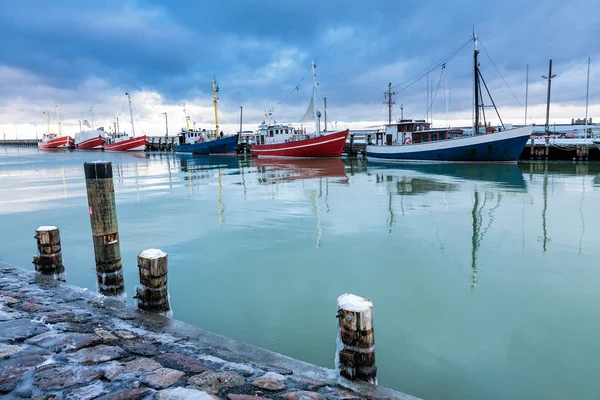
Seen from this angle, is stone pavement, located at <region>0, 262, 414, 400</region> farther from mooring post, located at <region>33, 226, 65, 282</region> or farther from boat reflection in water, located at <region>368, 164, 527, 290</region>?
boat reflection in water, located at <region>368, 164, 527, 290</region>

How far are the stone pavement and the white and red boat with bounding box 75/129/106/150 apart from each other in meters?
89.2

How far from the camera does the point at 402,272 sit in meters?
7.33

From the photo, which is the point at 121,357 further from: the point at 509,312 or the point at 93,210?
the point at 509,312

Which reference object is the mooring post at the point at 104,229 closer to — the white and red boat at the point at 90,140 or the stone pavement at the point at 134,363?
the stone pavement at the point at 134,363

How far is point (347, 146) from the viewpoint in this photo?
160ft

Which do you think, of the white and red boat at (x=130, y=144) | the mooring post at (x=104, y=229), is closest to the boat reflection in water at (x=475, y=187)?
the mooring post at (x=104, y=229)

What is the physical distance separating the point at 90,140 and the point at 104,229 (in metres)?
90.7

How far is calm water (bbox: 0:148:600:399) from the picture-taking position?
4.52 metres

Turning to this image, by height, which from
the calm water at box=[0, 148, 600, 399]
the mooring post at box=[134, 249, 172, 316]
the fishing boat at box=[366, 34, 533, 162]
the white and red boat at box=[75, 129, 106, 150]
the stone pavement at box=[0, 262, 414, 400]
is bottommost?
the calm water at box=[0, 148, 600, 399]

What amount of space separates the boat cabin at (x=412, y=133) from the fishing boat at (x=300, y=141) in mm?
4051

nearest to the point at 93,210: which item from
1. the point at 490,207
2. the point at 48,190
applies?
the point at 490,207

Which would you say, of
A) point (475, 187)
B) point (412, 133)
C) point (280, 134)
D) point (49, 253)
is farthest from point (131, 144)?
point (49, 253)

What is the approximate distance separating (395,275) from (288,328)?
265 centimetres

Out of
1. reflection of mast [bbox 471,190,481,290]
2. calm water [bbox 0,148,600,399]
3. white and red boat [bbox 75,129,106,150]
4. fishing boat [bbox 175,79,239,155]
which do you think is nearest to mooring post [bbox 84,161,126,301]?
calm water [bbox 0,148,600,399]
